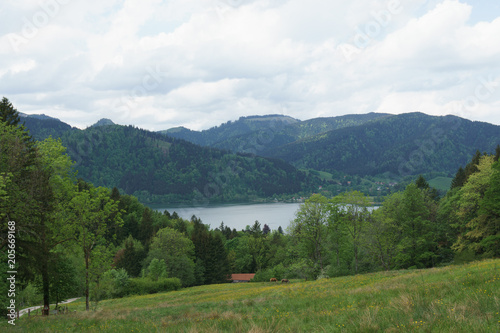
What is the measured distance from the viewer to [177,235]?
255 feet

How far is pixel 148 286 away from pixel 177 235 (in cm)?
1686

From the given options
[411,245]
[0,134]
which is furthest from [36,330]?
[411,245]

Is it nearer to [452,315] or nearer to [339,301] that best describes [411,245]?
[339,301]

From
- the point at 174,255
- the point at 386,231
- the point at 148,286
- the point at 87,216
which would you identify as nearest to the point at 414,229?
the point at 386,231

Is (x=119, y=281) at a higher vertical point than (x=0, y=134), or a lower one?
lower

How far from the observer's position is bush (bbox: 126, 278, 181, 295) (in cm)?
6078

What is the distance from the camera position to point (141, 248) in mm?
83938

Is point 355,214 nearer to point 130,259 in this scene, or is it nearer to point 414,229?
point 414,229

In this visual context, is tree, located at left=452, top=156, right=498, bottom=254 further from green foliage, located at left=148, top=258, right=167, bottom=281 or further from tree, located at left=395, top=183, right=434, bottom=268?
green foliage, located at left=148, top=258, right=167, bottom=281

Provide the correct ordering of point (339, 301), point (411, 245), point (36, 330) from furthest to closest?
point (411, 245) → point (339, 301) → point (36, 330)

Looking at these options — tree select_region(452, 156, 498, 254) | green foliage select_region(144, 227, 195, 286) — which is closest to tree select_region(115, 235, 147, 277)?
green foliage select_region(144, 227, 195, 286)

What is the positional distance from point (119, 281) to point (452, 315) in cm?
6028

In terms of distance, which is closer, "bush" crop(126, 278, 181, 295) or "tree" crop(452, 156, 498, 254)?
"tree" crop(452, 156, 498, 254)

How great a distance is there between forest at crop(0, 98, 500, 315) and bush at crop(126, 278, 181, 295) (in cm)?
18
